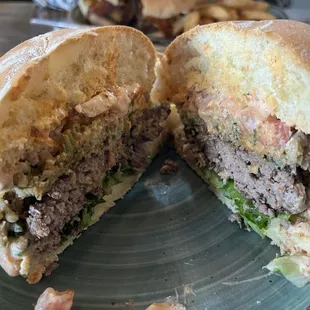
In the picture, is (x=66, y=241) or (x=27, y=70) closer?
(x=27, y=70)

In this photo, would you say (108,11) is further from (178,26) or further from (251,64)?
(251,64)

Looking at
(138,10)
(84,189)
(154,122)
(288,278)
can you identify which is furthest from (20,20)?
(288,278)

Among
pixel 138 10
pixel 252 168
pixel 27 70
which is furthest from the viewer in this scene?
pixel 138 10

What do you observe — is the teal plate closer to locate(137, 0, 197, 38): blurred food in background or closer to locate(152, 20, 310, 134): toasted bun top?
locate(152, 20, 310, 134): toasted bun top

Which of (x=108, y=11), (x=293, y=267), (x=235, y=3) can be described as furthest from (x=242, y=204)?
(x=108, y=11)

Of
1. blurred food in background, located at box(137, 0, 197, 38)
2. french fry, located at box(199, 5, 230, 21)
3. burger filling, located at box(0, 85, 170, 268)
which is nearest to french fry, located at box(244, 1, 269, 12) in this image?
french fry, located at box(199, 5, 230, 21)

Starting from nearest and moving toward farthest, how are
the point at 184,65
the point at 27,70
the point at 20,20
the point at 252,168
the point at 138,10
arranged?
1. the point at 27,70
2. the point at 252,168
3. the point at 184,65
4. the point at 138,10
5. the point at 20,20

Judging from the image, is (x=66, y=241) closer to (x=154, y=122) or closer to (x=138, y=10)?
(x=154, y=122)
